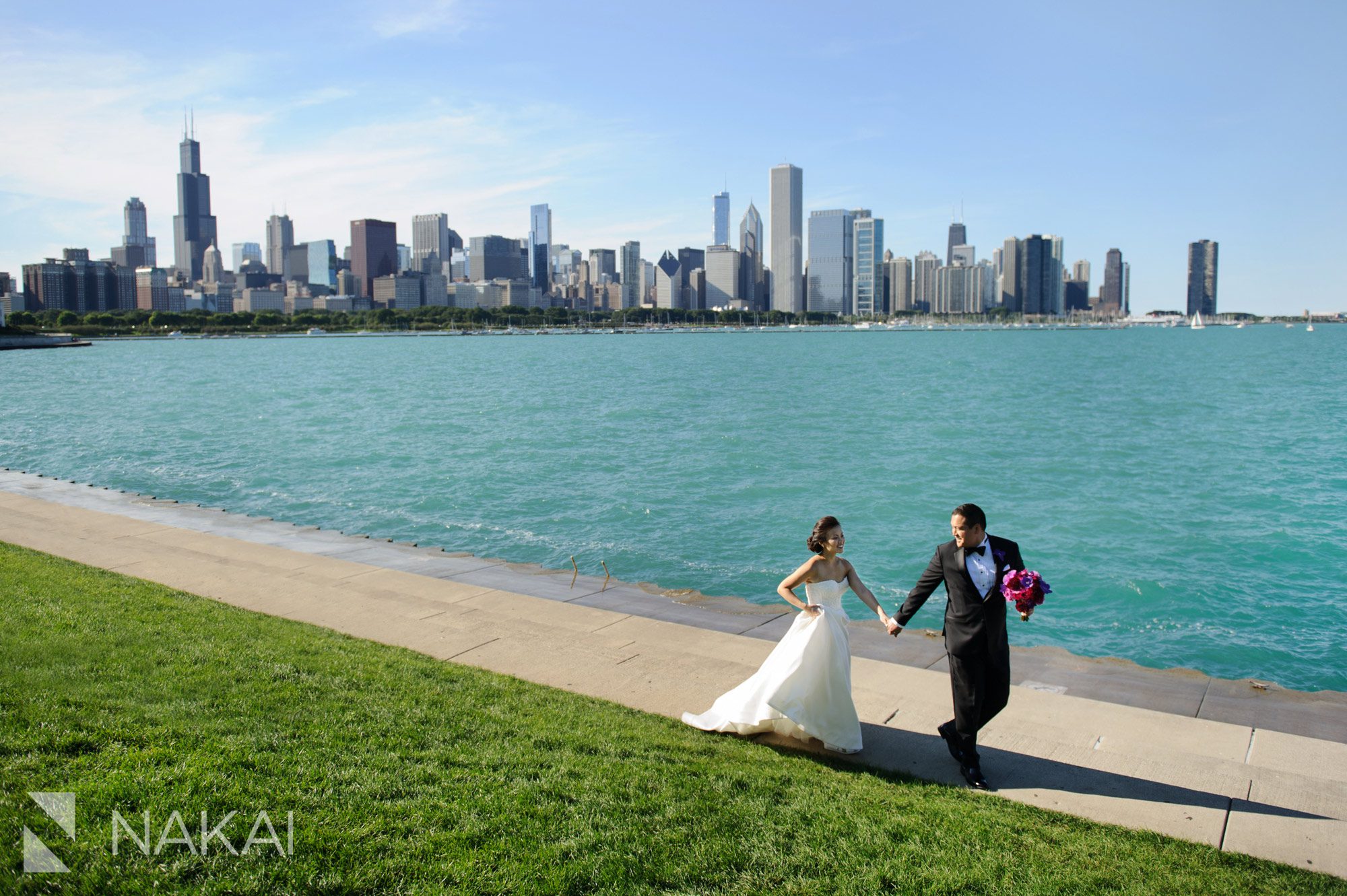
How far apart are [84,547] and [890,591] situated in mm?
13697

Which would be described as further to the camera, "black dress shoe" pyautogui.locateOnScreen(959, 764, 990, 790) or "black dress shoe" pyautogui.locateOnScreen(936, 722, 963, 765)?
"black dress shoe" pyautogui.locateOnScreen(936, 722, 963, 765)

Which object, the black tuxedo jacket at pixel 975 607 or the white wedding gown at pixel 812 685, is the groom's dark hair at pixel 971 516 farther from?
the white wedding gown at pixel 812 685

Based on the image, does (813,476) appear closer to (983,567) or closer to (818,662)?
(818,662)

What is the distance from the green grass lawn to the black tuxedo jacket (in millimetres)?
1049

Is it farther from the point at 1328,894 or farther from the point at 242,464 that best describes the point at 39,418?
the point at 1328,894

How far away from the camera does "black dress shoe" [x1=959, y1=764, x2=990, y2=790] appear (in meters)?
6.77

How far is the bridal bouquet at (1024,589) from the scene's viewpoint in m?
6.38

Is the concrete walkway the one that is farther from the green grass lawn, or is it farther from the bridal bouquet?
the bridal bouquet

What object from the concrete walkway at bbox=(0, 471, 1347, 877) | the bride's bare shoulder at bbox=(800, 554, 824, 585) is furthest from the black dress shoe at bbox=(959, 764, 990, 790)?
the bride's bare shoulder at bbox=(800, 554, 824, 585)

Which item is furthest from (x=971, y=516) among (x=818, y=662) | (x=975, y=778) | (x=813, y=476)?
(x=813, y=476)

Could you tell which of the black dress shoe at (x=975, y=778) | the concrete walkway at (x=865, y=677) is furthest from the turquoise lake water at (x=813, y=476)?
the black dress shoe at (x=975, y=778)

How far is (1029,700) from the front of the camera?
28.5 feet

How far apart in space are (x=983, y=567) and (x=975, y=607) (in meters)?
0.29

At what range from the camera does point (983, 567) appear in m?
6.71
